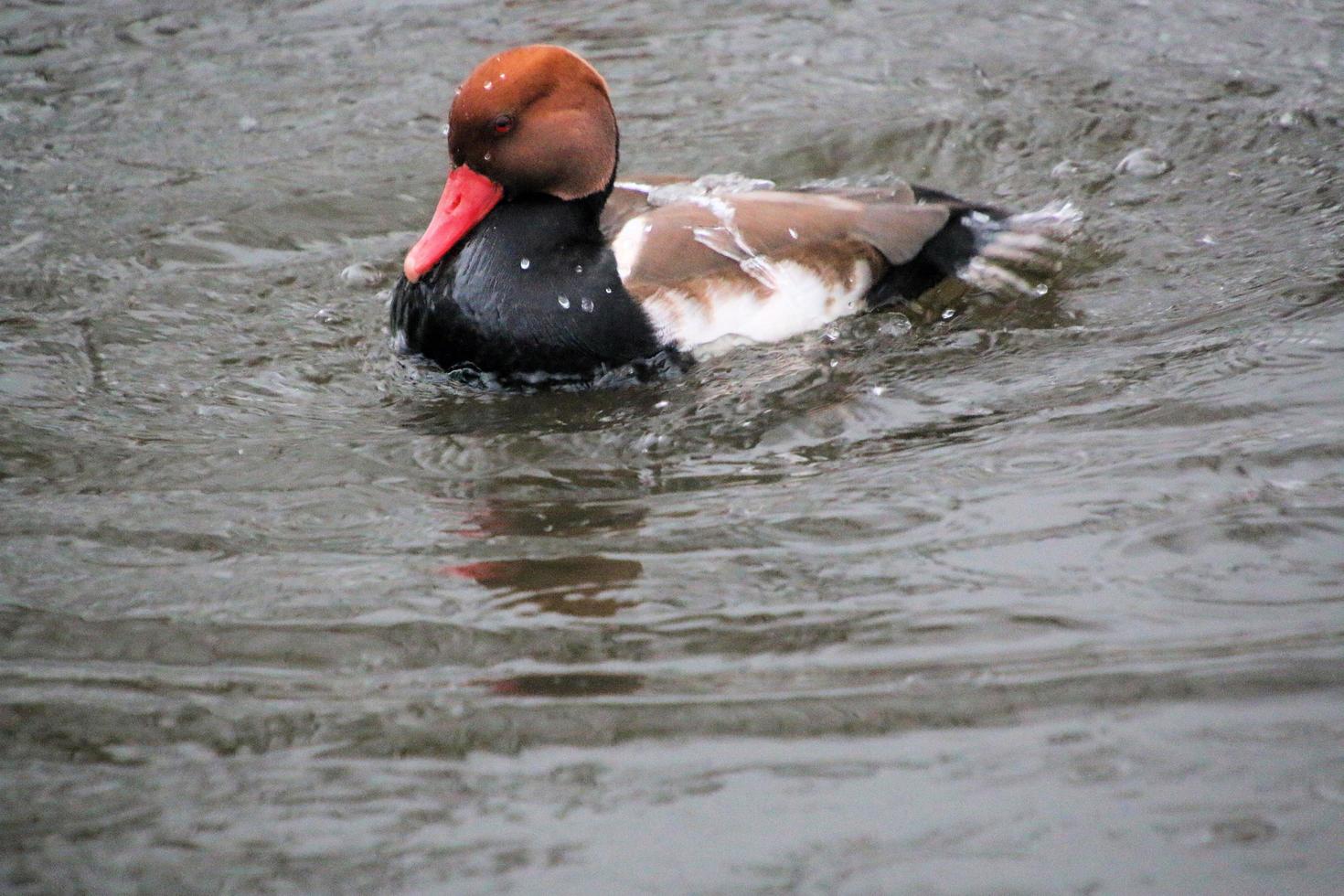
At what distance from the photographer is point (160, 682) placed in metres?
3.11

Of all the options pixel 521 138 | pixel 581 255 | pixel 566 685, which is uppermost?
pixel 521 138

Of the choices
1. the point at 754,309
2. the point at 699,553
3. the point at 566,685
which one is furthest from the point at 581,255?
the point at 566,685

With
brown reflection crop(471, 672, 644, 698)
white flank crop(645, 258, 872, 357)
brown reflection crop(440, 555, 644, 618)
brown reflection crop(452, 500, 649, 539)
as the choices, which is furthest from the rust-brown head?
brown reflection crop(471, 672, 644, 698)

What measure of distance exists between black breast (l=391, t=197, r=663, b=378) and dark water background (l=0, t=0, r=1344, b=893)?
129 mm

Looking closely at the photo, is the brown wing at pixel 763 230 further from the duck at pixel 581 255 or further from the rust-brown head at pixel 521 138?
the rust-brown head at pixel 521 138

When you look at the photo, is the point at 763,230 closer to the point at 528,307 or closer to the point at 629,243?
the point at 629,243

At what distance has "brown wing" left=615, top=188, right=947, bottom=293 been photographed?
15.1 feet

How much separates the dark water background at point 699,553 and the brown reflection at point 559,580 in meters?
0.01

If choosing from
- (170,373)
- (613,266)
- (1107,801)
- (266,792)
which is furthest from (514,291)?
(1107,801)

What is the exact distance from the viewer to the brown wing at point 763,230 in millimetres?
4613

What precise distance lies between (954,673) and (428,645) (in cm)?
105

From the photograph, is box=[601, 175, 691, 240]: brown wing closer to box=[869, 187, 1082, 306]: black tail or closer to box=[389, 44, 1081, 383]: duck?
box=[389, 44, 1081, 383]: duck

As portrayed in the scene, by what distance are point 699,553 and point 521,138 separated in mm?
1669

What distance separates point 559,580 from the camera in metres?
3.44
